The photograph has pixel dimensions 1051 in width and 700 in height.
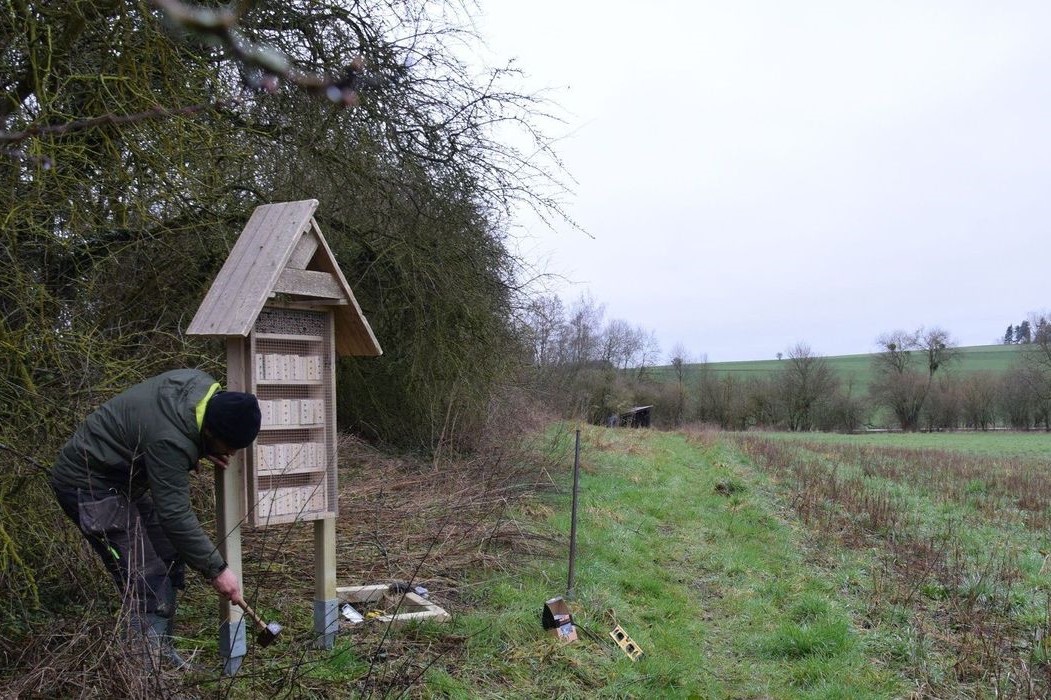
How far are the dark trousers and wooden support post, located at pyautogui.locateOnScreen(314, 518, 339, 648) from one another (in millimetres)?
836

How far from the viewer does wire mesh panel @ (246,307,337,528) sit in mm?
4324

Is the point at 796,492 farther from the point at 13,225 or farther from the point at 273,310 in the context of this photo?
the point at 13,225

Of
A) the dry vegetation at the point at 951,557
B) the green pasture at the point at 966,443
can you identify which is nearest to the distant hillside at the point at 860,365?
the green pasture at the point at 966,443

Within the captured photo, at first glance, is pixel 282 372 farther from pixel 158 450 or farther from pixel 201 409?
pixel 158 450

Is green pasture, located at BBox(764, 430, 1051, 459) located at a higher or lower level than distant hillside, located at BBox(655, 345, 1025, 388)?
lower

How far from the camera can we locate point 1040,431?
49969mm

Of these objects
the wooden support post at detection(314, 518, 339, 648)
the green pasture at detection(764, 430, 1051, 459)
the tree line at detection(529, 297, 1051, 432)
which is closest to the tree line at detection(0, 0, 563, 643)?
the wooden support post at detection(314, 518, 339, 648)

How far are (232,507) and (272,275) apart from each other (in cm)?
130

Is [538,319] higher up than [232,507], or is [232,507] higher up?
[538,319]

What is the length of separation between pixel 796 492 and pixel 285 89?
1012 centimetres

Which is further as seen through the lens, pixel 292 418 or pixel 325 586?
pixel 325 586

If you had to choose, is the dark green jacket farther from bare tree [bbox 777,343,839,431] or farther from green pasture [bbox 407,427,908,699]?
bare tree [bbox 777,343,839,431]

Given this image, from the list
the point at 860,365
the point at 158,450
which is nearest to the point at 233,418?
the point at 158,450

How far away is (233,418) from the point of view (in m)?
3.70
